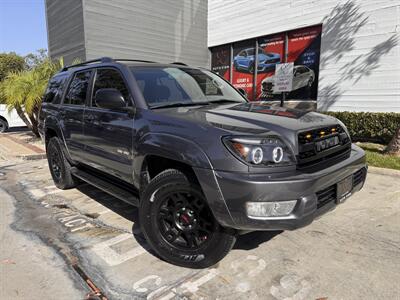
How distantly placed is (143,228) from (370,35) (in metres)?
8.83

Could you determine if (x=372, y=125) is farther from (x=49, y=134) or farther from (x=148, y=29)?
(x=148, y=29)

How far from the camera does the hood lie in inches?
100

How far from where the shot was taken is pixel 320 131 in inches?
112

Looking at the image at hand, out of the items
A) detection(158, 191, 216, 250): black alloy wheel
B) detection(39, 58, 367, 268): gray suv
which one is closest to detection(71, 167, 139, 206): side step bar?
detection(39, 58, 367, 268): gray suv

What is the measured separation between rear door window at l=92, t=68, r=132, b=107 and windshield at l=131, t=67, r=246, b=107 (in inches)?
7.1

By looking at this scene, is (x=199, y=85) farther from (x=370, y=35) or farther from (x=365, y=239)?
(x=370, y=35)

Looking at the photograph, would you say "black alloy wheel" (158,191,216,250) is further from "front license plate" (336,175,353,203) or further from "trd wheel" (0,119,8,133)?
"trd wheel" (0,119,8,133)

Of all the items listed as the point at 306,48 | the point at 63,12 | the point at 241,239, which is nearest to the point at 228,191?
the point at 241,239

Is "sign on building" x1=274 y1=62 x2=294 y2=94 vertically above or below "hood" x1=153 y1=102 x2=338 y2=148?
above

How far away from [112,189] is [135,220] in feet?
1.74

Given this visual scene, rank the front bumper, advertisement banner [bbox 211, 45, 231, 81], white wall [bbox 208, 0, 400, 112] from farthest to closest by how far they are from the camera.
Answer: advertisement banner [bbox 211, 45, 231, 81] → white wall [bbox 208, 0, 400, 112] → the front bumper

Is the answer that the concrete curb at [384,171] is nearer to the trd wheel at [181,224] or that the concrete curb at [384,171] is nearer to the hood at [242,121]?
the hood at [242,121]

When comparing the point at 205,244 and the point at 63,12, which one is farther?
the point at 63,12

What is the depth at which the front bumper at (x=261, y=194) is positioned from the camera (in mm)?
2338
